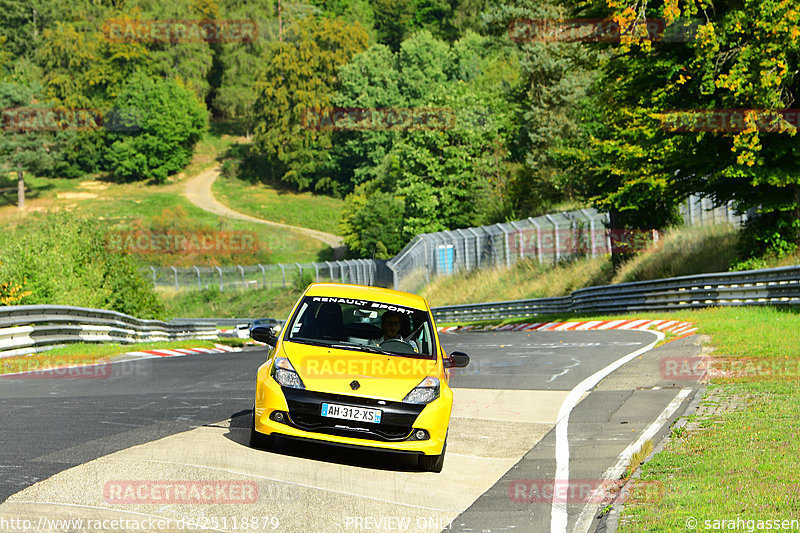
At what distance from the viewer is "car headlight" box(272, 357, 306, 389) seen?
8398 mm

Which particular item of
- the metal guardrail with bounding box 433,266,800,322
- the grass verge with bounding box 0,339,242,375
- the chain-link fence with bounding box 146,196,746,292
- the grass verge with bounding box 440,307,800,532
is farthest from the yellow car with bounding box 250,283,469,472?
the chain-link fence with bounding box 146,196,746,292

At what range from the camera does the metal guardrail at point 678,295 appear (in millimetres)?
22750

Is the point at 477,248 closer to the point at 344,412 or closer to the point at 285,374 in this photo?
the point at 285,374

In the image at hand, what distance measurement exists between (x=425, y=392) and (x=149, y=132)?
11599 cm

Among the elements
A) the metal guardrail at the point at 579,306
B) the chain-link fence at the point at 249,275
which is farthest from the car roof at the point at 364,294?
the chain-link fence at the point at 249,275

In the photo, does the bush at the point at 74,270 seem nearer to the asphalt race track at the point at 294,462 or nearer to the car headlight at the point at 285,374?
the asphalt race track at the point at 294,462

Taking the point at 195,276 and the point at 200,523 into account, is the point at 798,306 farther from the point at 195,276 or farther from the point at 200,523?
the point at 195,276

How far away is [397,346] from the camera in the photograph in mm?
9242

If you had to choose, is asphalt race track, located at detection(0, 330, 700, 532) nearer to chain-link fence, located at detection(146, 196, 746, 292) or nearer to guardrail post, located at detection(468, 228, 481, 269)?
chain-link fence, located at detection(146, 196, 746, 292)

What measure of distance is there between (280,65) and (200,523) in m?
117

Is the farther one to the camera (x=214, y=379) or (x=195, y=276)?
(x=195, y=276)

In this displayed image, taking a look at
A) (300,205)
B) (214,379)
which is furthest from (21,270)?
(300,205)

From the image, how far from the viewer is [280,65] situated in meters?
119

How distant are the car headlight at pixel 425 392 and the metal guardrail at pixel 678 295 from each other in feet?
51.0
